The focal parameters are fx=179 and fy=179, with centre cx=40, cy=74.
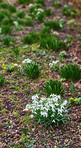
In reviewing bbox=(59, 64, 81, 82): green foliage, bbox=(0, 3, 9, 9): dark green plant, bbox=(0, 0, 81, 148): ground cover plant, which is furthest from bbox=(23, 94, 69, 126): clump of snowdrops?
bbox=(0, 3, 9, 9): dark green plant

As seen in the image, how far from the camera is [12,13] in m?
7.14

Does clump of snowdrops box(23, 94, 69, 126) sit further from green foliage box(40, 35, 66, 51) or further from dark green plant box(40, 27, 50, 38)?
dark green plant box(40, 27, 50, 38)

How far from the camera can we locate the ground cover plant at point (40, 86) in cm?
252

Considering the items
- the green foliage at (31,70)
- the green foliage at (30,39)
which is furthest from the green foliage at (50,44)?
the green foliage at (31,70)

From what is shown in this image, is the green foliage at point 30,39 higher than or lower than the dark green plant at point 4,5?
lower

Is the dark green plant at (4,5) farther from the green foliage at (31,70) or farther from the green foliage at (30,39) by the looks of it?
the green foliage at (31,70)

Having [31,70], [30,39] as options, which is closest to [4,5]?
[30,39]

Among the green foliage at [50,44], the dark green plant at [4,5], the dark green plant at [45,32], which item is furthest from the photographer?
the dark green plant at [4,5]

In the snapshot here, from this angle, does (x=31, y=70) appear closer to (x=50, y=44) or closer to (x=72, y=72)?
(x=72, y=72)

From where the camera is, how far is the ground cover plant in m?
2.52

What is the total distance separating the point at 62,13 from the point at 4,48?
361cm

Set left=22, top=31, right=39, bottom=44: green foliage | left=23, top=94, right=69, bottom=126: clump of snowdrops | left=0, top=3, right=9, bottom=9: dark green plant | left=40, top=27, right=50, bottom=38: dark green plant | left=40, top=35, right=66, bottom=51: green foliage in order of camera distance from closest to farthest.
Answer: left=23, top=94, right=69, bottom=126: clump of snowdrops → left=40, top=35, right=66, bottom=51: green foliage → left=22, top=31, right=39, bottom=44: green foliage → left=40, top=27, right=50, bottom=38: dark green plant → left=0, top=3, right=9, bottom=9: dark green plant

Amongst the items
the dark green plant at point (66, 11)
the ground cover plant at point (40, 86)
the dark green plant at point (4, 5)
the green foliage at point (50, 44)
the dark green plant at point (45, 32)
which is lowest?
the ground cover plant at point (40, 86)

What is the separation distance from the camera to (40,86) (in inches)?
137
